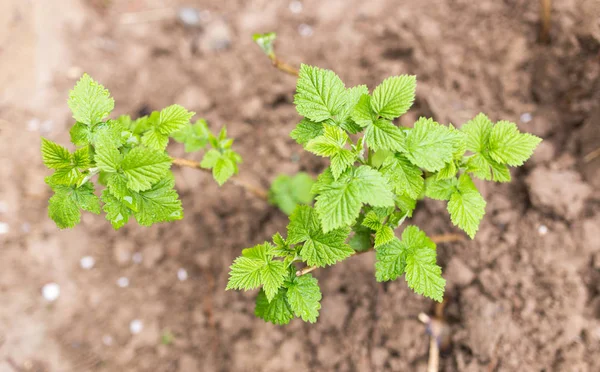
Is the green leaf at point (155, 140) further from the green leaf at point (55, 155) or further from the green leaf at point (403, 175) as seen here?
the green leaf at point (403, 175)

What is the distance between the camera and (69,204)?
1468mm

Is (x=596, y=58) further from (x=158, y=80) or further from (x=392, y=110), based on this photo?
(x=158, y=80)

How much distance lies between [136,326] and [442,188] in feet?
6.36

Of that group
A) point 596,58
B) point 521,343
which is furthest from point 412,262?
point 596,58

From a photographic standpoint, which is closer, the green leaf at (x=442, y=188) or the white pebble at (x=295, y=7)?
the green leaf at (x=442, y=188)

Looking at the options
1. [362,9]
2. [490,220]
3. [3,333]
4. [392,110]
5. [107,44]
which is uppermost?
[392,110]

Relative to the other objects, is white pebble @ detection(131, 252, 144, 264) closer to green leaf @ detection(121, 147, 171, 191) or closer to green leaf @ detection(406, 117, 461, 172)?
green leaf @ detection(121, 147, 171, 191)

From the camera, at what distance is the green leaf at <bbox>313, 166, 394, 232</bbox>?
51.6 inches

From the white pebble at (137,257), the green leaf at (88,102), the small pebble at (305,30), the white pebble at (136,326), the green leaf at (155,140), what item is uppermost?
the green leaf at (88,102)

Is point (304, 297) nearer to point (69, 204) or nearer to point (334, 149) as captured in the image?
point (334, 149)

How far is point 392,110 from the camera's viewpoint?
1.43 meters

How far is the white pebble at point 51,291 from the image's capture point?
2613 millimetres

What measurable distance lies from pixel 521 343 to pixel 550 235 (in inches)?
21.7

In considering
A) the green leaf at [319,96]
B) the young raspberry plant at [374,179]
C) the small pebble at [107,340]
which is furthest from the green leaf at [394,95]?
the small pebble at [107,340]
